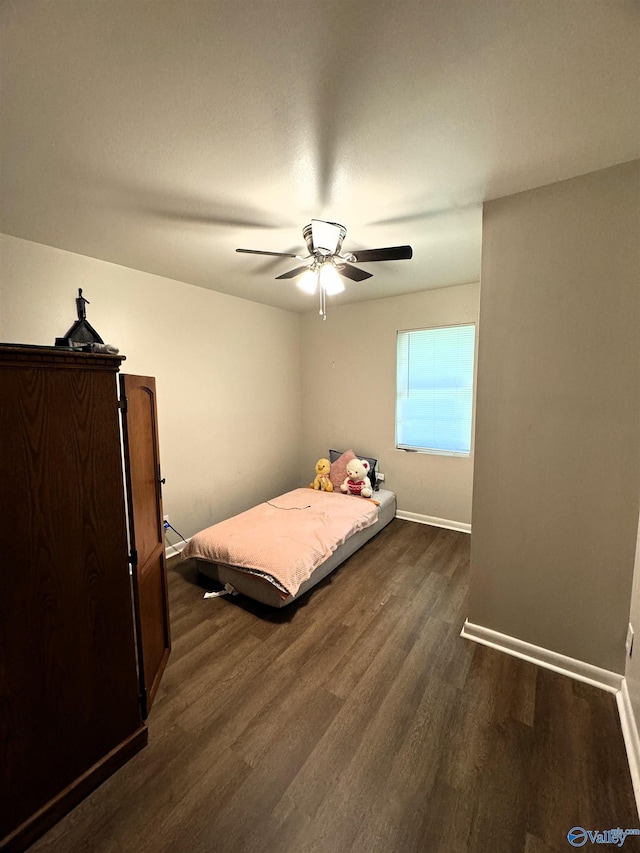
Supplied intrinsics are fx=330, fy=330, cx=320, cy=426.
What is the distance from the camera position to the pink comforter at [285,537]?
2.31 meters

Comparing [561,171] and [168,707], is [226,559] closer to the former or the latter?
[168,707]

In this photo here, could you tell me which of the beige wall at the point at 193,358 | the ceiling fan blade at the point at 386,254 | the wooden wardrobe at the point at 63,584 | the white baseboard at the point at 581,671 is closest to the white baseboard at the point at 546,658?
the white baseboard at the point at 581,671

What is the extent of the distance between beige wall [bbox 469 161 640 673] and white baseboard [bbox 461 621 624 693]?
4 centimetres

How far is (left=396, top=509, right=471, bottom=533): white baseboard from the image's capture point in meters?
3.61

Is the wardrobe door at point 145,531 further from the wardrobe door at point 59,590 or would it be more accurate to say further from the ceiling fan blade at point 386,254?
the ceiling fan blade at point 386,254

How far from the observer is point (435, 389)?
3.68 metres

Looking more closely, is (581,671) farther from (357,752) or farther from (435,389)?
(435,389)

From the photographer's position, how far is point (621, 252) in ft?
5.06

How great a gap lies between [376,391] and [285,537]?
84.3 inches

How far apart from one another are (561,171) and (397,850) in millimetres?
2825

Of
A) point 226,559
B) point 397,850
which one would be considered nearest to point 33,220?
point 226,559

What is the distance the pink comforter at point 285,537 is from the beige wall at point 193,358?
0.69 meters

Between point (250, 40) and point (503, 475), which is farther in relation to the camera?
point (503, 475)

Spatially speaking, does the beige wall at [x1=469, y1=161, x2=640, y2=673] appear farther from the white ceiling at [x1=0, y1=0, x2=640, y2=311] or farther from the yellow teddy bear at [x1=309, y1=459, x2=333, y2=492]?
the yellow teddy bear at [x1=309, y1=459, x2=333, y2=492]
